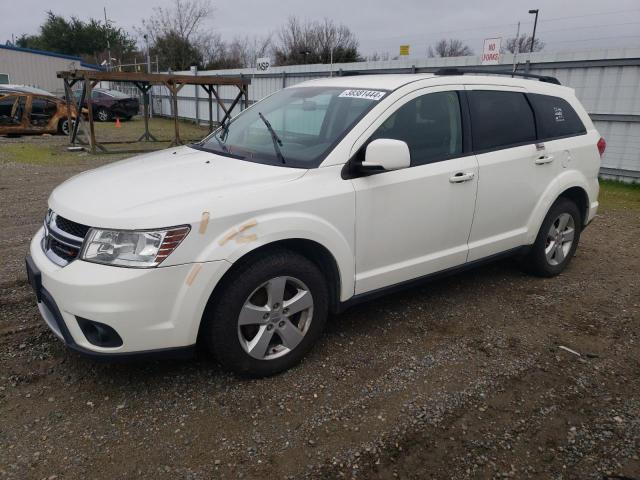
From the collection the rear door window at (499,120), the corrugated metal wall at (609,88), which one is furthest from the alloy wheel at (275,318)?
the corrugated metal wall at (609,88)

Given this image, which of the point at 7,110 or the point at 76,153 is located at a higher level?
the point at 7,110

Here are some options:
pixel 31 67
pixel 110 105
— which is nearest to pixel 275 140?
pixel 110 105

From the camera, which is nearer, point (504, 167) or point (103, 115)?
point (504, 167)

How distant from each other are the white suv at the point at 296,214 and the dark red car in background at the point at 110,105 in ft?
69.3

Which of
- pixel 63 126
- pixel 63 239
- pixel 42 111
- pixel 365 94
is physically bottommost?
pixel 63 126

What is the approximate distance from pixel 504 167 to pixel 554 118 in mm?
981

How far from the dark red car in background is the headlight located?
22454mm

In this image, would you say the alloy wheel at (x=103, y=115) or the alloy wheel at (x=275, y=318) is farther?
the alloy wheel at (x=103, y=115)

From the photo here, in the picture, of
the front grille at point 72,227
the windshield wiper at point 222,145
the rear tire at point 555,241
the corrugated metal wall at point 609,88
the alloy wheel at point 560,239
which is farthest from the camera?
the corrugated metal wall at point 609,88

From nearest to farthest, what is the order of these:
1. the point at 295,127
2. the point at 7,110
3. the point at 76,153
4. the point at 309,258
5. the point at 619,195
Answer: the point at 309,258 → the point at 295,127 → the point at 619,195 → the point at 76,153 → the point at 7,110

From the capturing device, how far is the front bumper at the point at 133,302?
8.45 ft

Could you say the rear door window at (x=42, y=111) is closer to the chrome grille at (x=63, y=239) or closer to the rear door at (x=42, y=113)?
the rear door at (x=42, y=113)

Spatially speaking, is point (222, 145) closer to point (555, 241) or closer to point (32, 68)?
point (555, 241)

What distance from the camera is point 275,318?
3084 mm
